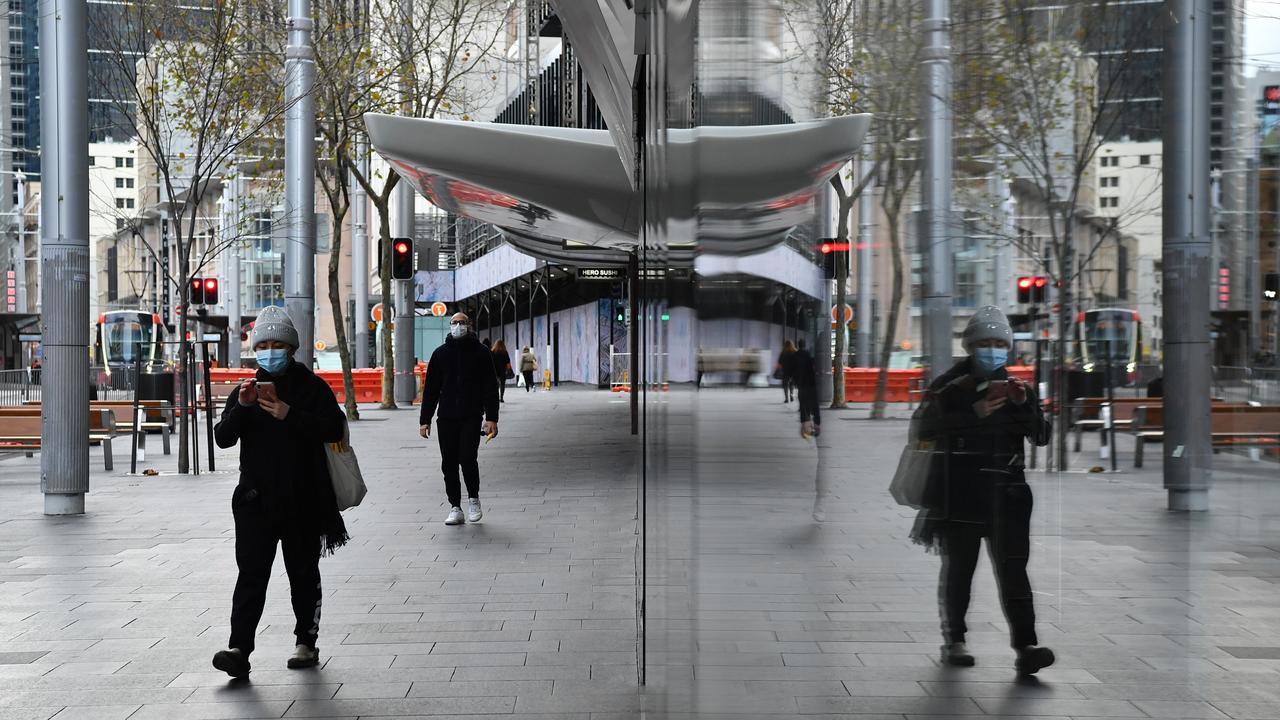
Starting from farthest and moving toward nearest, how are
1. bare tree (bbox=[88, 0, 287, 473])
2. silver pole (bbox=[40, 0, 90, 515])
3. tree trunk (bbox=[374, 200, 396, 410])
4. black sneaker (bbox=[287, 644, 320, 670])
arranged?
tree trunk (bbox=[374, 200, 396, 410])
bare tree (bbox=[88, 0, 287, 473])
silver pole (bbox=[40, 0, 90, 515])
black sneaker (bbox=[287, 644, 320, 670])

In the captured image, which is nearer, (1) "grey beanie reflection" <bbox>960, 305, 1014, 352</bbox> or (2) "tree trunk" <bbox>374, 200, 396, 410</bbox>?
(1) "grey beanie reflection" <bbox>960, 305, 1014, 352</bbox>

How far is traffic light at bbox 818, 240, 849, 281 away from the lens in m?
1.06

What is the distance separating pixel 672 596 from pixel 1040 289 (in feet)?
3.17

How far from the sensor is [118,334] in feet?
132

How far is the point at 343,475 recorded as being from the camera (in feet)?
18.1

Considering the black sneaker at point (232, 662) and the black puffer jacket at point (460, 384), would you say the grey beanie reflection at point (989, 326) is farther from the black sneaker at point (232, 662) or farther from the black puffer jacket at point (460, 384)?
the black puffer jacket at point (460, 384)

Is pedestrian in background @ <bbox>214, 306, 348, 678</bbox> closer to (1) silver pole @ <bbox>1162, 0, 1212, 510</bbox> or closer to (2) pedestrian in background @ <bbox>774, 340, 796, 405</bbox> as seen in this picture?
(2) pedestrian in background @ <bbox>774, 340, 796, 405</bbox>

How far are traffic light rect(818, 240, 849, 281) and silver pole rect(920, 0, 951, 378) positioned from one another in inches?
4.3

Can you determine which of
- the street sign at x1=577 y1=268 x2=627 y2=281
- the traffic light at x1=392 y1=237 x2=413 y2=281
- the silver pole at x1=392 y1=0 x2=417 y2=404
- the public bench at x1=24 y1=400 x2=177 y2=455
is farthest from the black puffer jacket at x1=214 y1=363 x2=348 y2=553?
the street sign at x1=577 y1=268 x2=627 y2=281

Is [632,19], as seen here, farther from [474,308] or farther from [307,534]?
[474,308]

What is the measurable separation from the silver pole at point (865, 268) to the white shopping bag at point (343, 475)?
4693mm

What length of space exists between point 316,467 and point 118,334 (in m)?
38.4

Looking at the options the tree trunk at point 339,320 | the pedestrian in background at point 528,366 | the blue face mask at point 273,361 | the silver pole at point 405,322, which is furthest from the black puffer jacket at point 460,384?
the pedestrian in background at point 528,366

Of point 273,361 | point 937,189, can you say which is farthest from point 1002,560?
point 273,361
